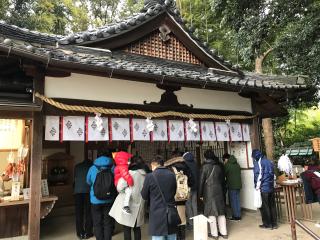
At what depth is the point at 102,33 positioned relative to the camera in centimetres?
815

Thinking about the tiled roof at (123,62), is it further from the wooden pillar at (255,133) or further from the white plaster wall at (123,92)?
→ the wooden pillar at (255,133)

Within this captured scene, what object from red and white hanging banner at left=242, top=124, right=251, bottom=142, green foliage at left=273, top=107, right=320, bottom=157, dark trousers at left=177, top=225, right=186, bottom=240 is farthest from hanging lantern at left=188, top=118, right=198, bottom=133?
green foliage at left=273, top=107, right=320, bottom=157

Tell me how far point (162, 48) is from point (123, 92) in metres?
2.91

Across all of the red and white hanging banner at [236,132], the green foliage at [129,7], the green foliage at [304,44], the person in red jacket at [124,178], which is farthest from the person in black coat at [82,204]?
the green foliage at [129,7]

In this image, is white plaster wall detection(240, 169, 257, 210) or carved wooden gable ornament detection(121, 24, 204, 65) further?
white plaster wall detection(240, 169, 257, 210)

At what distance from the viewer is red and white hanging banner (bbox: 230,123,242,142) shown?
889 cm

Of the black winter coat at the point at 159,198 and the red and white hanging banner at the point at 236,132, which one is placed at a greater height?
the red and white hanging banner at the point at 236,132

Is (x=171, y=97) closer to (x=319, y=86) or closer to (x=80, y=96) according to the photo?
(x=80, y=96)

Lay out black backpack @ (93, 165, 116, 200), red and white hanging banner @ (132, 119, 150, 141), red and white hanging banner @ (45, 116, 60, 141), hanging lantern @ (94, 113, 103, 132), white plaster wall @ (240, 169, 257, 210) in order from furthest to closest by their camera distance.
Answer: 1. white plaster wall @ (240, 169, 257, 210)
2. red and white hanging banner @ (132, 119, 150, 141)
3. hanging lantern @ (94, 113, 103, 132)
4. red and white hanging banner @ (45, 116, 60, 141)
5. black backpack @ (93, 165, 116, 200)

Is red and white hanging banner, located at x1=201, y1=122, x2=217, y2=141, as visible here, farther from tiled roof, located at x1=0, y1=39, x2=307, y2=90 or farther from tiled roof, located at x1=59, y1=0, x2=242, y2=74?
tiled roof, located at x1=59, y1=0, x2=242, y2=74

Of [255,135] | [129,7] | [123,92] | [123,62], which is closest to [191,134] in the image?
[123,92]

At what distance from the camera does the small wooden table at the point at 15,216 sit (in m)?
6.31

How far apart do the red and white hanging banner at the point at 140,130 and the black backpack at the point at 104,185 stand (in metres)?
1.26

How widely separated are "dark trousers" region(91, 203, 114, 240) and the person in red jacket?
0.69m
